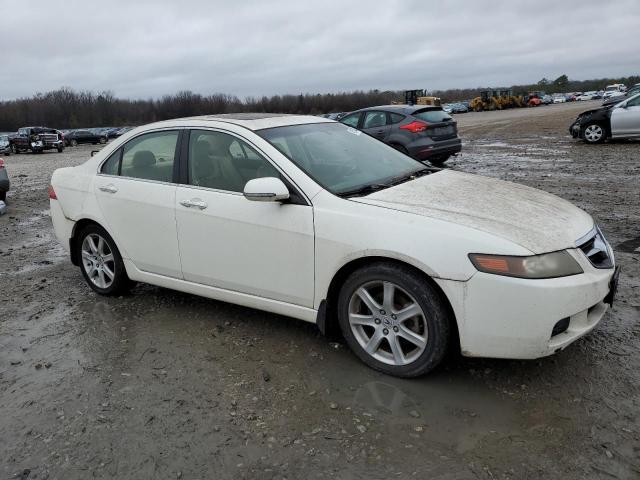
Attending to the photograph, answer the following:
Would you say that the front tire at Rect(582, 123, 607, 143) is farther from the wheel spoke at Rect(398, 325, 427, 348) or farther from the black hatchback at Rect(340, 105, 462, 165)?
the wheel spoke at Rect(398, 325, 427, 348)

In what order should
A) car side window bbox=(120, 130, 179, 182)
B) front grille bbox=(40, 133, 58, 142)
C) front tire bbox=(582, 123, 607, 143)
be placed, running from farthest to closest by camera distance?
front grille bbox=(40, 133, 58, 142)
front tire bbox=(582, 123, 607, 143)
car side window bbox=(120, 130, 179, 182)

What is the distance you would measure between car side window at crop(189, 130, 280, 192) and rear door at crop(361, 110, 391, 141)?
27.2 feet

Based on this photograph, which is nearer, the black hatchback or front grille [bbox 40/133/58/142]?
the black hatchback

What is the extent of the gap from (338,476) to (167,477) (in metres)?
0.82

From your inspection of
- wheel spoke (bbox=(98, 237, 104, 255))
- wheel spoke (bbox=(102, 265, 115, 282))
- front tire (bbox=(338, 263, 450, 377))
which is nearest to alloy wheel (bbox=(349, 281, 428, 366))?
front tire (bbox=(338, 263, 450, 377))

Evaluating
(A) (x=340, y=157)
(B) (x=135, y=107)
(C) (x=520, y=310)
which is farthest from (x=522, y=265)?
(B) (x=135, y=107)

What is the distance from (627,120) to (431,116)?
7067mm

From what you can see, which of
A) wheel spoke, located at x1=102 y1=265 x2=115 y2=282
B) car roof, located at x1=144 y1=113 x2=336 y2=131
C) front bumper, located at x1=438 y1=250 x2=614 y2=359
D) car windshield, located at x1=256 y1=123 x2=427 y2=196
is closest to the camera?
front bumper, located at x1=438 y1=250 x2=614 y2=359

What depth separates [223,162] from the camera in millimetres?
4059

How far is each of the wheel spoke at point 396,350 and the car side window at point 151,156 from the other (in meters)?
2.18

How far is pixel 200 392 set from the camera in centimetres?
329

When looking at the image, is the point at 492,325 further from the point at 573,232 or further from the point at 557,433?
the point at 573,232

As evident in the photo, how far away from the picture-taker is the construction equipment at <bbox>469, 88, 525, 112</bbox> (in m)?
68.6

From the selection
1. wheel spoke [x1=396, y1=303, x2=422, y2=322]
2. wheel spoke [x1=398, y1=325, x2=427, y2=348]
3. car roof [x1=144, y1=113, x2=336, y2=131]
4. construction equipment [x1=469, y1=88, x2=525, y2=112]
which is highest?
construction equipment [x1=469, y1=88, x2=525, y2=112]
